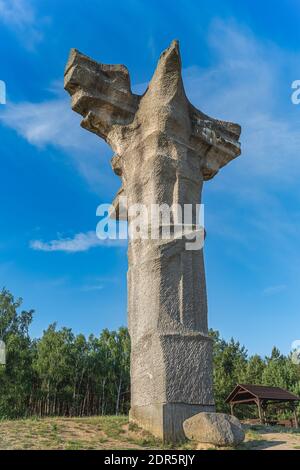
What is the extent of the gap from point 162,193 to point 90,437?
470 cm

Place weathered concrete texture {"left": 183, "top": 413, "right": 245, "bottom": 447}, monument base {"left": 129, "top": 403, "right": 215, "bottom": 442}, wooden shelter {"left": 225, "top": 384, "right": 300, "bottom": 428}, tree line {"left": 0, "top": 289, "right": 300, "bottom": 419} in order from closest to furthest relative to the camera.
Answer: weathered concrete texture {"left": 183, "top": 413, "right": 245, "bottom": 447} → monument base {"left": 129, "top": 403, "right": 215, "bottom": 442} → wooden shelter {"left": 225, "top": 384, "right": 300, "bottom": 428} → tree line {"left": 0, "top": 289, "right": 300, "bottom": 419}

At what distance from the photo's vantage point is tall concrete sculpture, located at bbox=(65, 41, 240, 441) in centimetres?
812

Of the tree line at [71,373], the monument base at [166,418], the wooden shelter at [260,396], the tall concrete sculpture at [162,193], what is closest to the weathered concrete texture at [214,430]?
the monument base at [166,418]

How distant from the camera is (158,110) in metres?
9.84

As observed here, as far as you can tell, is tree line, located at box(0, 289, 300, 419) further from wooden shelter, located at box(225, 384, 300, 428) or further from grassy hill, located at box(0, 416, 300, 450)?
grassy hill, located at box(0, 416, 300, 450)

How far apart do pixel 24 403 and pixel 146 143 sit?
29.2m

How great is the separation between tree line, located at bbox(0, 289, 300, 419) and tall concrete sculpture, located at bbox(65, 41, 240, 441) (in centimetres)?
2511

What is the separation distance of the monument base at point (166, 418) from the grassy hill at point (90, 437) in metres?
0.14

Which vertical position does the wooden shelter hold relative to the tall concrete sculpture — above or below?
below

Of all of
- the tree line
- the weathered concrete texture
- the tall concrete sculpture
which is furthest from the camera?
the tree line

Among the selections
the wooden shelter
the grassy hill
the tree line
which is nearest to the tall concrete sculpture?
the grassy hill

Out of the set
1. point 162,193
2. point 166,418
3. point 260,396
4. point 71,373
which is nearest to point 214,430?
point 166,418

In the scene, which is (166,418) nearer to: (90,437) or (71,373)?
(90,437)

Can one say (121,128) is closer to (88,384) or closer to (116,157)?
(116,157)
